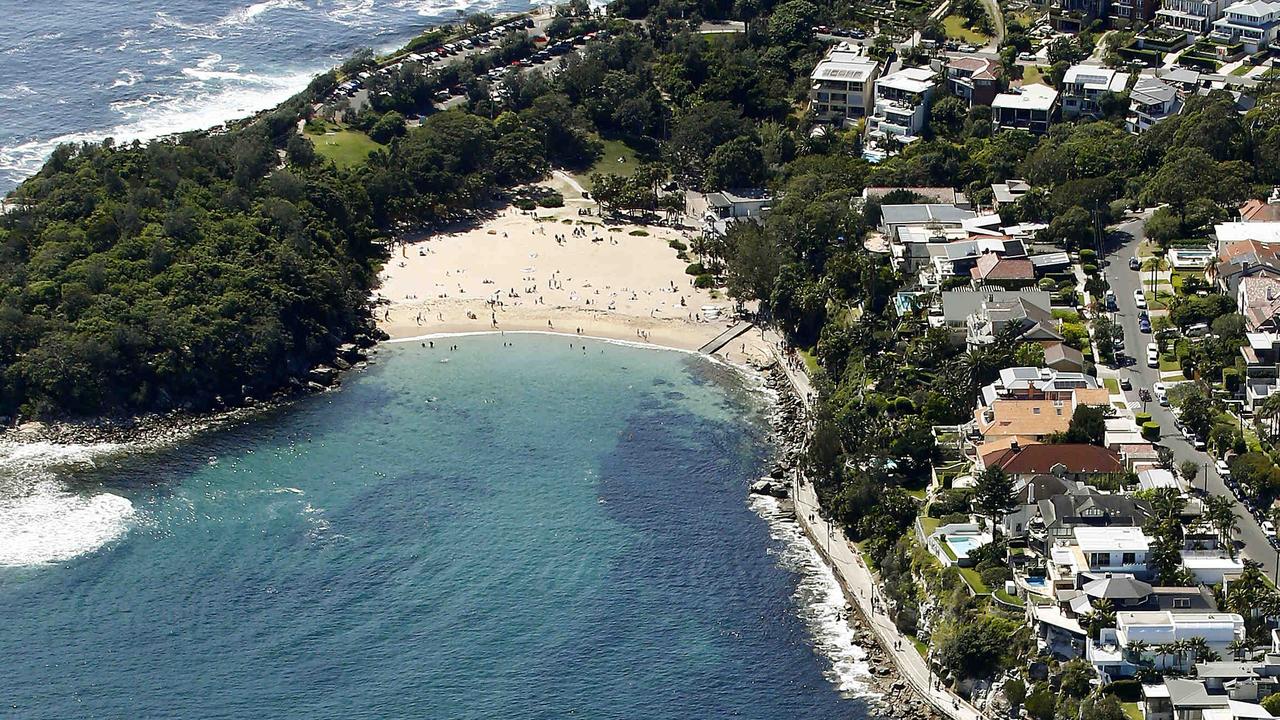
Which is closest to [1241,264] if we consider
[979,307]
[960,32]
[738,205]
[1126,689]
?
[979,307]

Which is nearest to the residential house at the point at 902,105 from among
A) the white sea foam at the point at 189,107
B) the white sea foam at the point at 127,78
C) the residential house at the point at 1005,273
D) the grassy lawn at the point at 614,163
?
the grassy lawn at the point at 614,163

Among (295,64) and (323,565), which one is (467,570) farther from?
(295,64)

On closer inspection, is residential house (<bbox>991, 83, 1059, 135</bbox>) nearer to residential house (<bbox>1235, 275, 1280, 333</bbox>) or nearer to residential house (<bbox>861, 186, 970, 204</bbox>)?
residential house (<bbox>861, 186, 970, 204</bbox>)

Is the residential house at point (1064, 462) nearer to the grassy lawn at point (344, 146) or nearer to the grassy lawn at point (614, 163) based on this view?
the grassy lawn at point (614, 163)

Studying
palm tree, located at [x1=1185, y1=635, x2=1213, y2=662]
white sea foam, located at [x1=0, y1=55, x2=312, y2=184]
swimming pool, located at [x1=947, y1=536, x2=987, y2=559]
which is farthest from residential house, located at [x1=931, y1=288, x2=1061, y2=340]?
white sea foam, located at [x1=0, y1=55, x2=312, y2=184]

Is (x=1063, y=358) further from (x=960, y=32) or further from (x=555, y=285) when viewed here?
(x=960, y=32)
